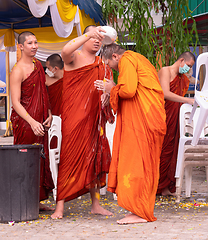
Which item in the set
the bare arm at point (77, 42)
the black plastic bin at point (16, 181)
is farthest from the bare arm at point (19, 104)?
the bare arm at point (77, 42)

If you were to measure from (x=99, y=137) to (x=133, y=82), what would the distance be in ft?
2.22

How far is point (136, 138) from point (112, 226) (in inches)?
30.3

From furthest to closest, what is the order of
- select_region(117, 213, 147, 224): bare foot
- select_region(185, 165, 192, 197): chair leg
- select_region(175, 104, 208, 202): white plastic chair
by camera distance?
select_region(185, 165, 192, 197): chair leg, select_region(175, 104, 208, 202): white plastic chair, select_region(117, 213, 147, 224): bare foot

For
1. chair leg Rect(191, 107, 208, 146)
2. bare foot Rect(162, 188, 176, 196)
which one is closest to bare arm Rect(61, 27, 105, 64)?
chair leg Rect(191, 107, 208, 146)

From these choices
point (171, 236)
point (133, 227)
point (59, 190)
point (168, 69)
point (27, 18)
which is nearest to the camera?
point (171, 236)

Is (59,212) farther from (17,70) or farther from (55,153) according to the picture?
(17,70)

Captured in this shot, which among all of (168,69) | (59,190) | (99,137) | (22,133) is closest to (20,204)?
(59,190)

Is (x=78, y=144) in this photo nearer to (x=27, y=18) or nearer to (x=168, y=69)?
(x=168, y=69)

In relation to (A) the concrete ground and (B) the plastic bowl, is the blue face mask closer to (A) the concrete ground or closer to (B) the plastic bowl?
(B) the plastic bowl

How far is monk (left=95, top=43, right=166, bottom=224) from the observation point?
2947mm

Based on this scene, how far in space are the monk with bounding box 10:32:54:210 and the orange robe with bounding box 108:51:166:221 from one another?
0.75m

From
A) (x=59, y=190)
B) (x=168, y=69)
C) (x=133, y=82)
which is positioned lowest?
(x=59, y=190)

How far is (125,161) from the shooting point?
3006 mm

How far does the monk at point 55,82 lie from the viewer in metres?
4.43
